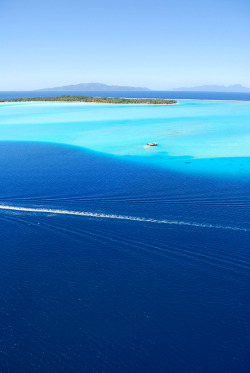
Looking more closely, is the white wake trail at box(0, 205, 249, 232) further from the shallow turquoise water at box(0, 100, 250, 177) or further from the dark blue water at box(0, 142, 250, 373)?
the shallow turquoise water at box(0, 100, 250, 177)

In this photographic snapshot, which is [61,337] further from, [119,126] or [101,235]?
[119,126]

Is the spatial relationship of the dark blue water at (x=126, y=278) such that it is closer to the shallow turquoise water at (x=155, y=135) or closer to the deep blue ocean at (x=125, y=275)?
the deep blue ocean at (x=125, y=275)

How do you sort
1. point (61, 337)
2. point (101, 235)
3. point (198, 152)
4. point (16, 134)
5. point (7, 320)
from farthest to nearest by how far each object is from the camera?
point (16, 134) → point (198, 152) → point (101, 235) → point (7, 320) → point (61, 337)

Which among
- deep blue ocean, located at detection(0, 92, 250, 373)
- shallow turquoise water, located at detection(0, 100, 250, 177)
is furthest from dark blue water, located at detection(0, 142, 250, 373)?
shallow turquoise water, located at detection(0, 100, 250, 177)

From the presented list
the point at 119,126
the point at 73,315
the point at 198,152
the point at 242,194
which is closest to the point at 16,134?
the point at 119,126

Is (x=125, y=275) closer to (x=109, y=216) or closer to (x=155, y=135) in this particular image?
(x=109, y=216)

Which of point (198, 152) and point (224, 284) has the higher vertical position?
point (198, 152)
